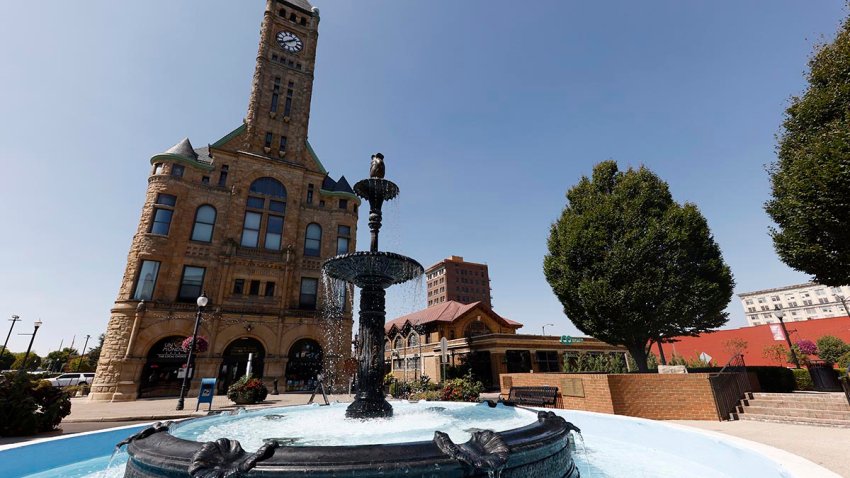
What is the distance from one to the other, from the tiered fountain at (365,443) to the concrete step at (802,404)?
420 inches

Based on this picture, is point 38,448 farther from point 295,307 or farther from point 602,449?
point 295,307

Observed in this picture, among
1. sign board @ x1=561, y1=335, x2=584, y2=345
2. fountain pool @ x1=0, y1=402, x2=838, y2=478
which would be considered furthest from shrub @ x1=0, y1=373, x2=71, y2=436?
sign board @ x1=561, y1=335, x2=584, y2=345

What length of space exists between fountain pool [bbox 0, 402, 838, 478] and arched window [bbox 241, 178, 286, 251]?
20885 millimetres

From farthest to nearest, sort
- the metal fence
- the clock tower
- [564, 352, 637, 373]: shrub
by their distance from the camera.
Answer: the clock tower < [564, 352, 637, 373]: shrub < the metal fence

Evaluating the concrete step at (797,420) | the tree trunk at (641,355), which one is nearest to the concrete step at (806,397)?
the concrete step at (797,420)

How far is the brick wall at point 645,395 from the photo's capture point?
38.5 feet

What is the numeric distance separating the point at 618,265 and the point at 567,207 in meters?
5.15

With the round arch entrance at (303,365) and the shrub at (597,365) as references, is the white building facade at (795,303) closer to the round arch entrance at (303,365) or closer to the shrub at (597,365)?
the shrub at (597,365)

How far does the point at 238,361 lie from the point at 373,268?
22.9 m

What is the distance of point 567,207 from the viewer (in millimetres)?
20500

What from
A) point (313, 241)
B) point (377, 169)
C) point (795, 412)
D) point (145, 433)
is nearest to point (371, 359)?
point (145, 433)

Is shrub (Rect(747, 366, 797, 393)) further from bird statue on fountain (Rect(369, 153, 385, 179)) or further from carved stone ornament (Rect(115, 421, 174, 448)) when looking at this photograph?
carved stone ornament (Rect(115, 421, 174, 448))

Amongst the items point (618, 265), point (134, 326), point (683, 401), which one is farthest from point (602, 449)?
point (134, 326)

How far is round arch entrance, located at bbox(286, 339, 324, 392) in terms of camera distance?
2572 centimetres
